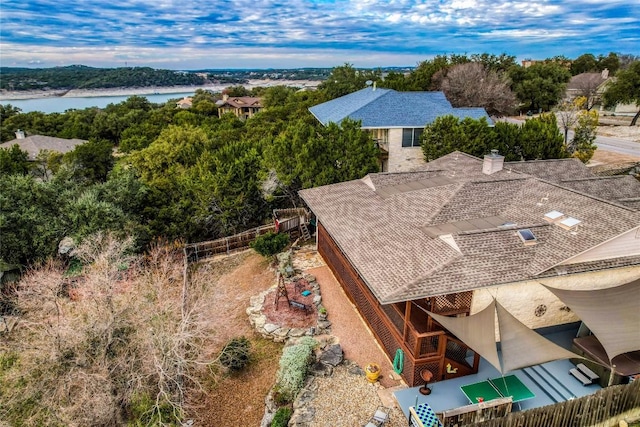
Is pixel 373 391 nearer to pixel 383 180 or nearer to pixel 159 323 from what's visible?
pixel 159 323

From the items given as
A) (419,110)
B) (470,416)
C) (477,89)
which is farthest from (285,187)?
(477,89)

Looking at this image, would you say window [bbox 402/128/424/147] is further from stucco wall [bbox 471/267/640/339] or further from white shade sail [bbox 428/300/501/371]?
white shade sail [bbox 428/300/501/371]

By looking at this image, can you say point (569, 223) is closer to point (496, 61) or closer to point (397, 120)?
point (397, 120)

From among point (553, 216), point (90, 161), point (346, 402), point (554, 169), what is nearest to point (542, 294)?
point (553, 216)

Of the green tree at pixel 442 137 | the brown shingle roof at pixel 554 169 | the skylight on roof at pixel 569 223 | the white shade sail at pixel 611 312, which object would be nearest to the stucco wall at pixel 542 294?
the white shade sail at pixel 611 312

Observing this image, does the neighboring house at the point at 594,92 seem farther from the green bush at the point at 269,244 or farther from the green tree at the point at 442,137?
the green bush at the point at 269,244

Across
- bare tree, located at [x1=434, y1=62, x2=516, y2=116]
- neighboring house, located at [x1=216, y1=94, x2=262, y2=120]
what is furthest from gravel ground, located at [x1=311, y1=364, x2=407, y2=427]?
neighboring house, located at [x1=216, y1=94, x2=262, y2=120]

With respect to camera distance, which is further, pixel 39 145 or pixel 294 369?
pixel 39 145
